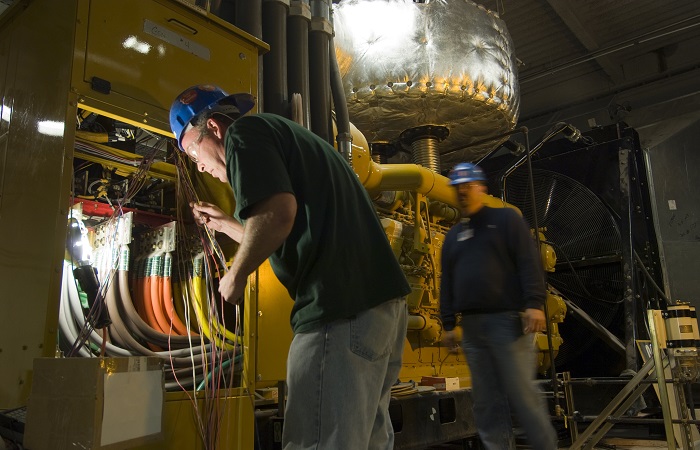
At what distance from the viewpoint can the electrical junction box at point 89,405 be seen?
144cm

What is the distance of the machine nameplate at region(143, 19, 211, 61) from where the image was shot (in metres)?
2.12

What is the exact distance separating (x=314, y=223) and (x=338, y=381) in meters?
0.40

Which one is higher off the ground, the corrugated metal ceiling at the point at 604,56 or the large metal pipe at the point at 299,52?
the corrugated metal ceiling at the point at 604,56

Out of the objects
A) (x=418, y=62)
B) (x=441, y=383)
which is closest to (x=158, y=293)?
(x=441, y=383)

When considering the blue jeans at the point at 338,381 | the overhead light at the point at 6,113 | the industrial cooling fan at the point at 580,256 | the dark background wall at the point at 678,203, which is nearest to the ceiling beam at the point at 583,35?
the dark background wall at the point at 678,203

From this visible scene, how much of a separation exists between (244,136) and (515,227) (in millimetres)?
1793

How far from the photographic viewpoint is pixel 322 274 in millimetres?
1426

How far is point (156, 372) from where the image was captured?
167cm

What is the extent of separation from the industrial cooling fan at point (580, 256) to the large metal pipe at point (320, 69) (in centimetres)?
381

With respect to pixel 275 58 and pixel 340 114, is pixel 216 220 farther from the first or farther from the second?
pixel 340 114

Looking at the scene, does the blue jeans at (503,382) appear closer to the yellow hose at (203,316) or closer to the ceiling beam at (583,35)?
the yellow hose at (203,316)

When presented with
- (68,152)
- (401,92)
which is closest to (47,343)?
(68,152)

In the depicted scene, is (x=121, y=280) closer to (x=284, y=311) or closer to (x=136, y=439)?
(x=284, y=311)

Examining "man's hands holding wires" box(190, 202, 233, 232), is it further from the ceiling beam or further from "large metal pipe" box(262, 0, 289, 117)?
the ceiling beam
